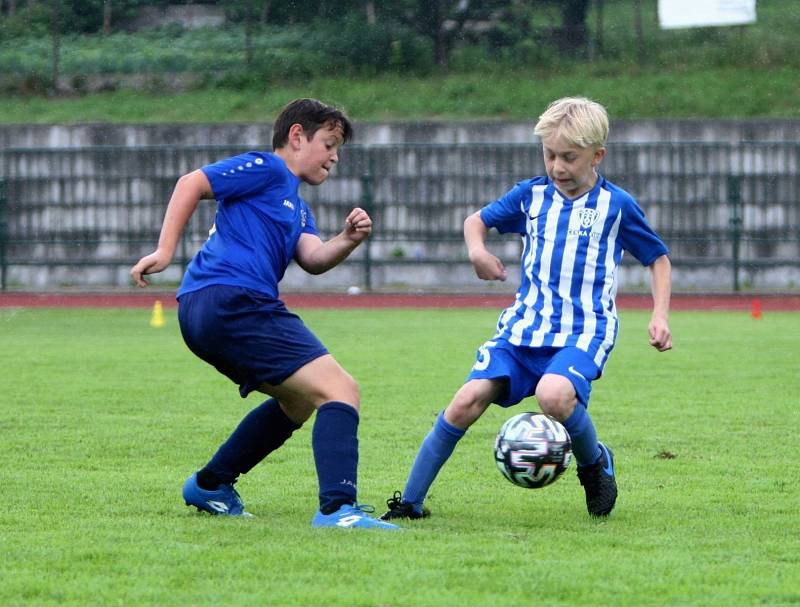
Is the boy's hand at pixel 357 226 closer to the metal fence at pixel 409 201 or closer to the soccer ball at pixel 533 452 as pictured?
the soccer ball at pixel 533 452

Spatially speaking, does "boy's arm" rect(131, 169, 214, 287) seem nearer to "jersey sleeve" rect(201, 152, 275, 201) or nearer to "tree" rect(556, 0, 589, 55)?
"jersey sleeve" rect(201, 152, 275, 201)

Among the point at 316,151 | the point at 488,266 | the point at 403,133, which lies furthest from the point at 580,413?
the point at 403,133

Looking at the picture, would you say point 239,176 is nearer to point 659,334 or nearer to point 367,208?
point 659,334

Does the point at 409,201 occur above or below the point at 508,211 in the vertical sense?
below

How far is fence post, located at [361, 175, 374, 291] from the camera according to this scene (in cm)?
2261

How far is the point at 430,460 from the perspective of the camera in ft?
18.1

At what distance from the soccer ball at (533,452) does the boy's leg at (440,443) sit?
17 cm

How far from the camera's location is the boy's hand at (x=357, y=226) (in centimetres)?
531

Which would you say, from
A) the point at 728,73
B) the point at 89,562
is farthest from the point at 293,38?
the point at 89,562

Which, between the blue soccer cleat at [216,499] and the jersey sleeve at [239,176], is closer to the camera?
the jersey sleeve at [239,176]

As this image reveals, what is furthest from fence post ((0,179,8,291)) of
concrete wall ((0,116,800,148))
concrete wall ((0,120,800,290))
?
concrete wall ((0,116,800,148))

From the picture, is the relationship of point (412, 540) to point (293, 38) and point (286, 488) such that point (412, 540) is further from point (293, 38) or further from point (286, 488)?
point (293, 38)

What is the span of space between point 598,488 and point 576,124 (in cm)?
138

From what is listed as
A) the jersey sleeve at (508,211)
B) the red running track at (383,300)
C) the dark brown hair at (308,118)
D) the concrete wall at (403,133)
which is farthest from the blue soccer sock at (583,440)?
the concrete wall at (403,133)
